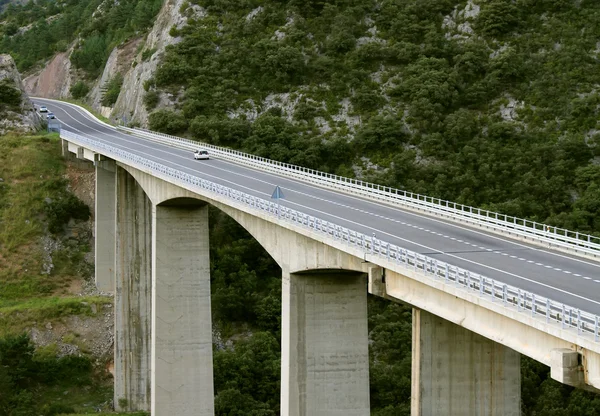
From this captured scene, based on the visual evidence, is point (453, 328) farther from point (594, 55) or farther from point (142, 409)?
point (594, 55)

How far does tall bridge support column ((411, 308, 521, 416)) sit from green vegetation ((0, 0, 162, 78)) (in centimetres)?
11033

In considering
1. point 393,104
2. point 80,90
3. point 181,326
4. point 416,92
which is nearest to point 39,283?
point 181,326

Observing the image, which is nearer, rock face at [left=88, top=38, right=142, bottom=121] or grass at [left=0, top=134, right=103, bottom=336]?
grass at [left=0, top=134, right=103, bottom=336]

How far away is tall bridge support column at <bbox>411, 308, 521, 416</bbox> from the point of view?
1344 inches

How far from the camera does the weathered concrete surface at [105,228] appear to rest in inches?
3401

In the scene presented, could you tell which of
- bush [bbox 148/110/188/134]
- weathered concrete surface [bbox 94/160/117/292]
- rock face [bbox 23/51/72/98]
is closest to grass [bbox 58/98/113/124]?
rock face [bbox 23/51/72/98]

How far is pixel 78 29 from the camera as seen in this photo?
544ft

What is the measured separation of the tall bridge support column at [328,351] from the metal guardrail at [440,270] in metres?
3.01

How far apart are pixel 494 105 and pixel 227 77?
27.7m

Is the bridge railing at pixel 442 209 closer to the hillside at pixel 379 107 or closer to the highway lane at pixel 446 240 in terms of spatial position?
the highway lane at pixel 446 240

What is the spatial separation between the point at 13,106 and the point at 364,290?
7448cm

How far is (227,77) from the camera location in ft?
355

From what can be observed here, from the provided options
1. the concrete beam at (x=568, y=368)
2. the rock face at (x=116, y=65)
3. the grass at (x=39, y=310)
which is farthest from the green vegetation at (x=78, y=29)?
the concrete beam at (x=568, y=368)

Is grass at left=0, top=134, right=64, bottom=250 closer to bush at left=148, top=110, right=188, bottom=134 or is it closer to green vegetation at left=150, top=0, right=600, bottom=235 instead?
bush at left=148, top=110, right=188, bottom=134
